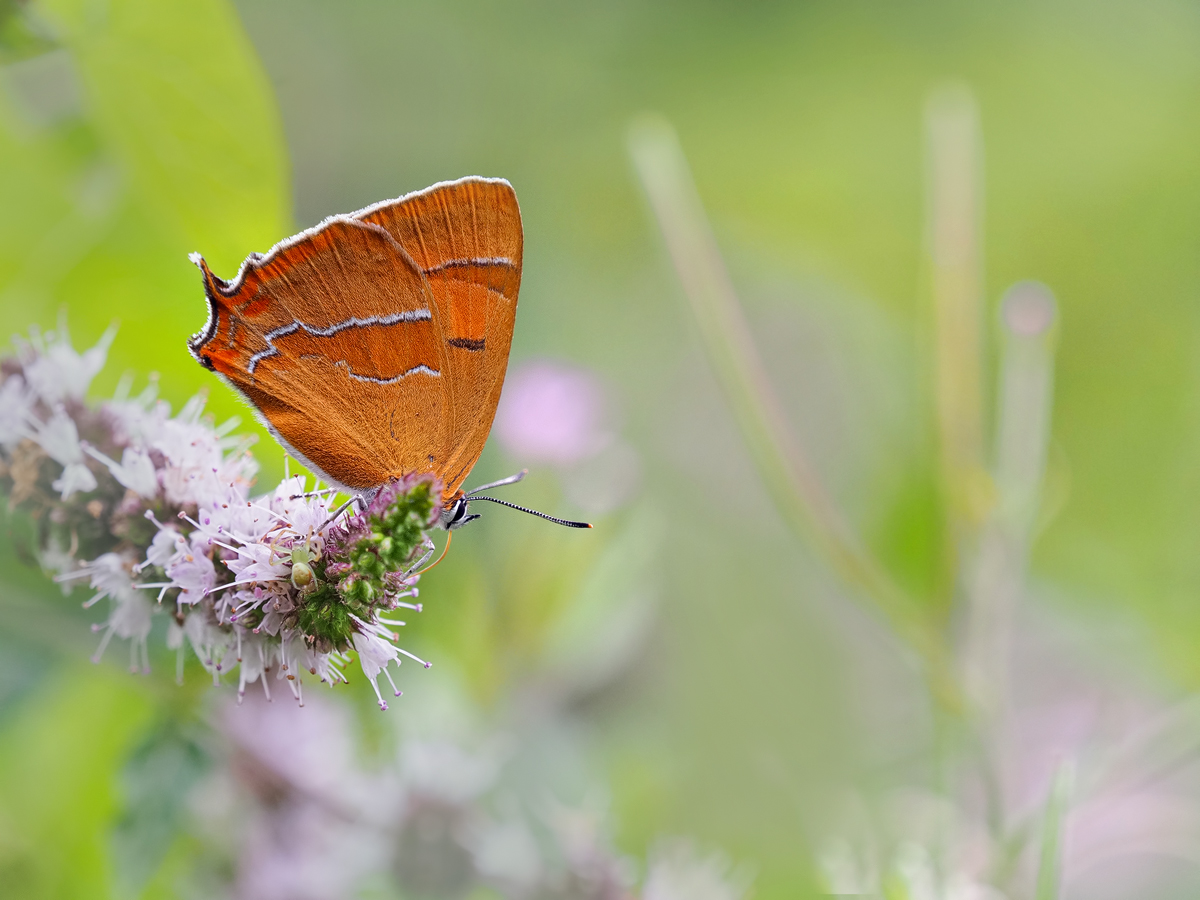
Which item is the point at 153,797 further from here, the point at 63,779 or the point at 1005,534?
the point at 1005,534

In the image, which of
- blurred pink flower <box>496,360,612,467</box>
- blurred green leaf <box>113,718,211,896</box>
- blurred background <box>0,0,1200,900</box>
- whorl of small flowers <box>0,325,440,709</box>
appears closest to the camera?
whorl of small flowers <box>0,325,440,709</box>

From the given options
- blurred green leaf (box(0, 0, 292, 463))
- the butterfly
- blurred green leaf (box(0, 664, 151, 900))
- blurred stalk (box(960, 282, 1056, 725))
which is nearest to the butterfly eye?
the butterfly

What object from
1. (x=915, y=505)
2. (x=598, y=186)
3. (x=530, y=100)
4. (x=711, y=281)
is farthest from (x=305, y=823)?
(x=530, y=100)

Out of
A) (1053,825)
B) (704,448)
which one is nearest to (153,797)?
→ (1053,825)

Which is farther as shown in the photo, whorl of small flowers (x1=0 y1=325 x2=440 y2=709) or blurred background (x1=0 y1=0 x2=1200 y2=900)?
blurred background (x1=0 y1=0 x2=1200 y2=900)

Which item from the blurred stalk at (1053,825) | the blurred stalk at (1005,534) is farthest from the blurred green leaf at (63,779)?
the blurred stalk at (1005,534)

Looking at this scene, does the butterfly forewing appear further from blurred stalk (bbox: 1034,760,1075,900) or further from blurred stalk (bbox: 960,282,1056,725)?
blurred stalk (bbox: 960,282,1056,725)

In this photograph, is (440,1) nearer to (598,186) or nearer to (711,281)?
(598,186)
